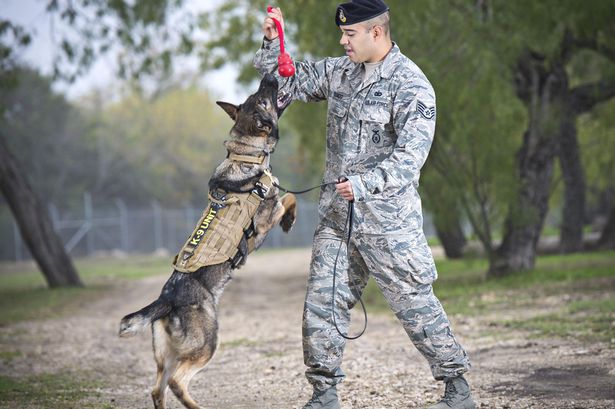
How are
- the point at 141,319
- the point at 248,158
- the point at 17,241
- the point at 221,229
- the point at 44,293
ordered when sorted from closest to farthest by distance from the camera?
the point at 141,319 < the point at 221,229 < the point at 248,158 < the point at 44,293 < the point at 17,241

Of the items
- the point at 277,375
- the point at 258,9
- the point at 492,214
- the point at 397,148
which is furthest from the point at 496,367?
the point at 258,9

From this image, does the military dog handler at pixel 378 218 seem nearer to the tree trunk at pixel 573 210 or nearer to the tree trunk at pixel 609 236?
the tree trunk at pixel 573 210

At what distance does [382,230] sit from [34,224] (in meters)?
14.9

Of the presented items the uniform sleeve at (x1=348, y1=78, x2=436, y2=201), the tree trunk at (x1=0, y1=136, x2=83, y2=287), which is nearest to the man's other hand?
the uniform sleeve at (x1=348, y1=78, x2=436, y2=201)

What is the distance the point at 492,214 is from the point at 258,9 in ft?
36.3

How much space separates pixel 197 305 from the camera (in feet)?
17.6

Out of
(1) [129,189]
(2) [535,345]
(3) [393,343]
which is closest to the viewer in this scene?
(2) [535,345]

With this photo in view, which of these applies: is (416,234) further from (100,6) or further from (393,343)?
(100,6)

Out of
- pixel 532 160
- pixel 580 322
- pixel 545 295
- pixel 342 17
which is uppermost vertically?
pixel 342 17

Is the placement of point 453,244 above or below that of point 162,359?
below

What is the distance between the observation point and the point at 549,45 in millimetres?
13531

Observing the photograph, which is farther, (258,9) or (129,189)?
(129,189)

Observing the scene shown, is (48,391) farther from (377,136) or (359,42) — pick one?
(359,42)

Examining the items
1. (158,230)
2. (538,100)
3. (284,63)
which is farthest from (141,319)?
(158,230)
